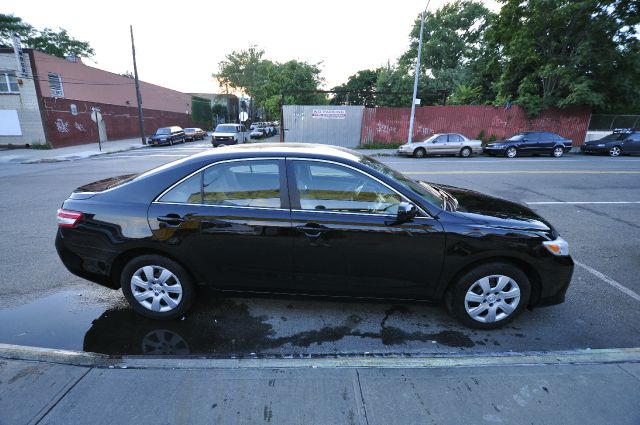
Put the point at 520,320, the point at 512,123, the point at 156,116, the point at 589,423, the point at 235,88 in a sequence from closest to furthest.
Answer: the point at 589,423, the point at 520,320, the point at 512,123, the point at 156,116, the point at 235,88

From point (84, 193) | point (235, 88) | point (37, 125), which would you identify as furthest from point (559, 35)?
point (235, 88)

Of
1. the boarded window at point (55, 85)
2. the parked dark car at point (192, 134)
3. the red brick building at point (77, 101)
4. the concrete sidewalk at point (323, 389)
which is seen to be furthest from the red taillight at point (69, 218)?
the parked dark car at point (192, 134)

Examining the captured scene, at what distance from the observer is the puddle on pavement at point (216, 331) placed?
2.82 metres

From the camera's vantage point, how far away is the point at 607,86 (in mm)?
19547

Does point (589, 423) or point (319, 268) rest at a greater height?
point (319, 268)

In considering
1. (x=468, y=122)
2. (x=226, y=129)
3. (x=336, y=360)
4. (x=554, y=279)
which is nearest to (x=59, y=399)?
(x=336, y=360)

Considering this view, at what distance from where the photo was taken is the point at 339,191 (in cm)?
298

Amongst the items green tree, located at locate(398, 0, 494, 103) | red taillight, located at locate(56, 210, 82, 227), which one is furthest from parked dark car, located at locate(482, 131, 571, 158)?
green tree, located at locate(398, 0, 494, 103)

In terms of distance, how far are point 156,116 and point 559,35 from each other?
1523 inches

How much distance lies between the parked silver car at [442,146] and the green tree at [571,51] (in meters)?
6.48

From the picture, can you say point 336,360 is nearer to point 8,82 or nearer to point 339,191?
point 339,191

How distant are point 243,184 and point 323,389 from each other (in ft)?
5.89

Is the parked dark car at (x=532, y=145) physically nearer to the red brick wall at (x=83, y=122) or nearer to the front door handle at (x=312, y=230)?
the front door handle at (x=312, y=230)

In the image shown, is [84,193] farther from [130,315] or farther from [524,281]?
[524,281]
